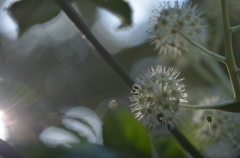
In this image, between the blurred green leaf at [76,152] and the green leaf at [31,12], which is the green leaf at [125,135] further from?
the green leaf at [31,12]

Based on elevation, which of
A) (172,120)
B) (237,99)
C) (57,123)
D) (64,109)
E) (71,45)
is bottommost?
(237,99)

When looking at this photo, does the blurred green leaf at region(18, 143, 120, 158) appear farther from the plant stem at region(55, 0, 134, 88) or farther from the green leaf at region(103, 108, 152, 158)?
the plant stem at region(55, 0, 134, 88)

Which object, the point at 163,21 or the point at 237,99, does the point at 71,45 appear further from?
the point at 237,99

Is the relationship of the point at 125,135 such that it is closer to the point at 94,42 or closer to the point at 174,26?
the point at 94,42

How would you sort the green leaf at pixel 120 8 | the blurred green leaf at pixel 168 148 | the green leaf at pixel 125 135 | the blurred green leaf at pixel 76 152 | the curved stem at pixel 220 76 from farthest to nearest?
the curved stem at pixel 220 76 < the green leaf at pixel 120 8 < the blurred green leaf at pixel 168 148 < the green leaf at pixel 125 135 < the blurred green leaf at pixel 76 152

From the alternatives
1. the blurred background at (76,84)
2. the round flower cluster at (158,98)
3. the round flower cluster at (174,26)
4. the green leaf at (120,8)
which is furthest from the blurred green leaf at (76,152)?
the round flower cluster at (174,26)

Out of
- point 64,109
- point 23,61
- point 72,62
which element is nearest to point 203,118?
point 64,109
